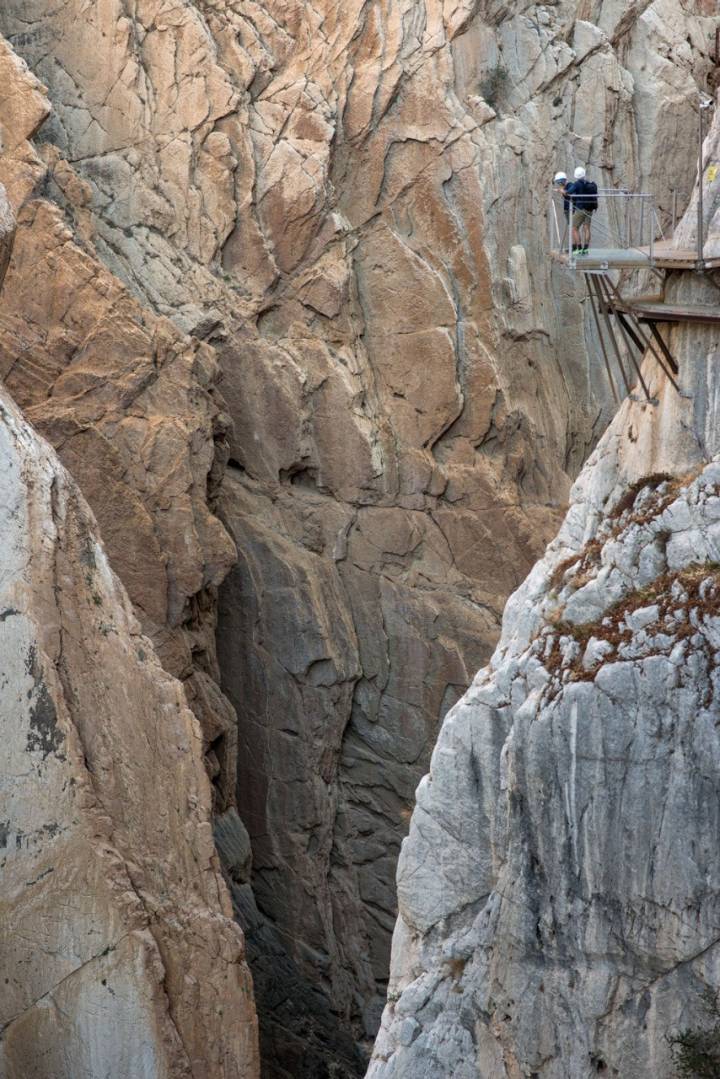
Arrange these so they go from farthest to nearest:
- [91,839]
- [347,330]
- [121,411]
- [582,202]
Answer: [347,330] < [121,411] < [91,839] < [582,202]

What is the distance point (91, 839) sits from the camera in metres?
21.7

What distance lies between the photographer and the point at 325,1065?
28.0 meters

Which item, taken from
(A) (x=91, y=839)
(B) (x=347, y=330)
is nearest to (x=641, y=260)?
(A) (x=91, y=839)

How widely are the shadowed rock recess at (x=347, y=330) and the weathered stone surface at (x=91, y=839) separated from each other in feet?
21.7

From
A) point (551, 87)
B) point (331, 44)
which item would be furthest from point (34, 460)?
point (551, 87)

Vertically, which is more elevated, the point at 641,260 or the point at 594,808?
the point at 641,260

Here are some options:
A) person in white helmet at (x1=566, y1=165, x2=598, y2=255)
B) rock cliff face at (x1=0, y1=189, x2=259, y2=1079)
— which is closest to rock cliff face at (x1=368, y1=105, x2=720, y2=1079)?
person in white helmet at (x1=566, y1=165, x2=598, y2=255)

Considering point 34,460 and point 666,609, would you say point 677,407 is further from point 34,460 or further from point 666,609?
point 34,460

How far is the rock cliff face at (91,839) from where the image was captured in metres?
21.6

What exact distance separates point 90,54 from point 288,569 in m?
10.5

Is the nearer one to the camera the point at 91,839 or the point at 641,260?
the point at 641,260

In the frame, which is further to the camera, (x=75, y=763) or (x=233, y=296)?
(x=233, y=296)

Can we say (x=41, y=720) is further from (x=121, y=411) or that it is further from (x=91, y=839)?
(x=121, y=411)

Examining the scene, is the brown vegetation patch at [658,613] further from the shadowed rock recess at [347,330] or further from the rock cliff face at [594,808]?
the shadowed rock recess at [347,330]
